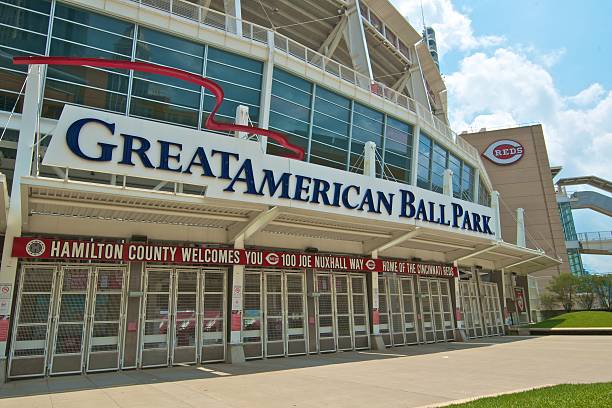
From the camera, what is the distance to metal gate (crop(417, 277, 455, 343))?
2582 centimetres

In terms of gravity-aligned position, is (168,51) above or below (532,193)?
below

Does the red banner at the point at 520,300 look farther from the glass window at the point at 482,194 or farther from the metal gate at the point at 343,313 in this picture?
the metal gate at the point at 343,313

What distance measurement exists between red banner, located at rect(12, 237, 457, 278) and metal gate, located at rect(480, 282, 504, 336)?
1317 cm

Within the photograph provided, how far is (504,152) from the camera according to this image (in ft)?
210

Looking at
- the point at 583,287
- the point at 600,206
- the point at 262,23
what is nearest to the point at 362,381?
the point at 262,23

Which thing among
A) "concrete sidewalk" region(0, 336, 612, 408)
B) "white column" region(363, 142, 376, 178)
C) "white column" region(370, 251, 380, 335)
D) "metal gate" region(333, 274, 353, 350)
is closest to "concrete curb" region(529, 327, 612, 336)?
"concrete sidewalk" region(0, 336, 612, 408)

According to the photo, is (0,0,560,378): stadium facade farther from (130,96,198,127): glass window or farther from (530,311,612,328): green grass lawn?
(530,311,612,328): green grass lawn

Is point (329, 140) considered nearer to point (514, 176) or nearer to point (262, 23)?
point (262, 23)

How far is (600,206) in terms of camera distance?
70.7 m

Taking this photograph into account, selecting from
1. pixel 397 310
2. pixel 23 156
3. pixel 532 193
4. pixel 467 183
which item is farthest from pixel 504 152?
pixel 23 156

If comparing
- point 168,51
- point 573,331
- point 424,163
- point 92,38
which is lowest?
point 573,331

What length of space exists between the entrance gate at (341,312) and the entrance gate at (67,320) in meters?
8.81

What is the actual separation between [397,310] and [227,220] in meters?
12.2

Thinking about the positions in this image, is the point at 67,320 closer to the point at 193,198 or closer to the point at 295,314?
the point at 193,198
